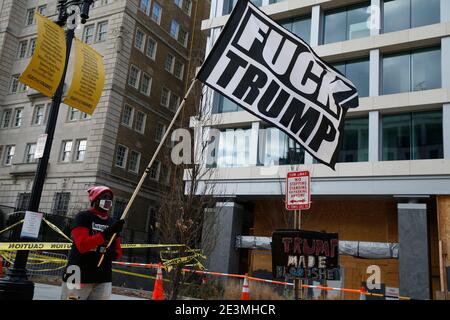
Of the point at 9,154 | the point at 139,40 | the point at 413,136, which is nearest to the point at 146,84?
the point at 139,40

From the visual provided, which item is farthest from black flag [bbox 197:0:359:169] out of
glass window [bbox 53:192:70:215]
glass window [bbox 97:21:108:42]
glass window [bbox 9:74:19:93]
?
glass window [bbox 9:74:19:93]

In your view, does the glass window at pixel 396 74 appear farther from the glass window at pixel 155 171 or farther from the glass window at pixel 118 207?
the glass window at pixel 118 207

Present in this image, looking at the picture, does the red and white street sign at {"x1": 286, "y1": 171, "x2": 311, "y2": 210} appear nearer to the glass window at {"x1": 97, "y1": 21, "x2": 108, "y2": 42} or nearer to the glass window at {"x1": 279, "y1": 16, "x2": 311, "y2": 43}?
the glass window at {"x1": 279, "y1": 16, "x2": 311, "y2": 43}

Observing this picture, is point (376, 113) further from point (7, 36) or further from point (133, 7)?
point (7, 36)

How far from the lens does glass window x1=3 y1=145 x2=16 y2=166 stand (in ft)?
125

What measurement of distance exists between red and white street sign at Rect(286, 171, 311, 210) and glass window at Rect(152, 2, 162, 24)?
34.7 m

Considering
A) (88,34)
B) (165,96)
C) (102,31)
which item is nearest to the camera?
(102,31)

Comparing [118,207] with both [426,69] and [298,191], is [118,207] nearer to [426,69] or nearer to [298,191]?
[426,69]

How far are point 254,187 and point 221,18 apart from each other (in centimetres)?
1219

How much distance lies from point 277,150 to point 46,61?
17.7 meters

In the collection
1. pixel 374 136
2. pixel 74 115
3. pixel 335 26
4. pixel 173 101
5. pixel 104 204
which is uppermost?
pixel 335 26

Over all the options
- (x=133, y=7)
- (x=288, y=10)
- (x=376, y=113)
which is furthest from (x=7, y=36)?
(x=376, y=113)

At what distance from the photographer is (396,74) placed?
2459 centimetres

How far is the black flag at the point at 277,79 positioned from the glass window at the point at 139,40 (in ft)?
105
